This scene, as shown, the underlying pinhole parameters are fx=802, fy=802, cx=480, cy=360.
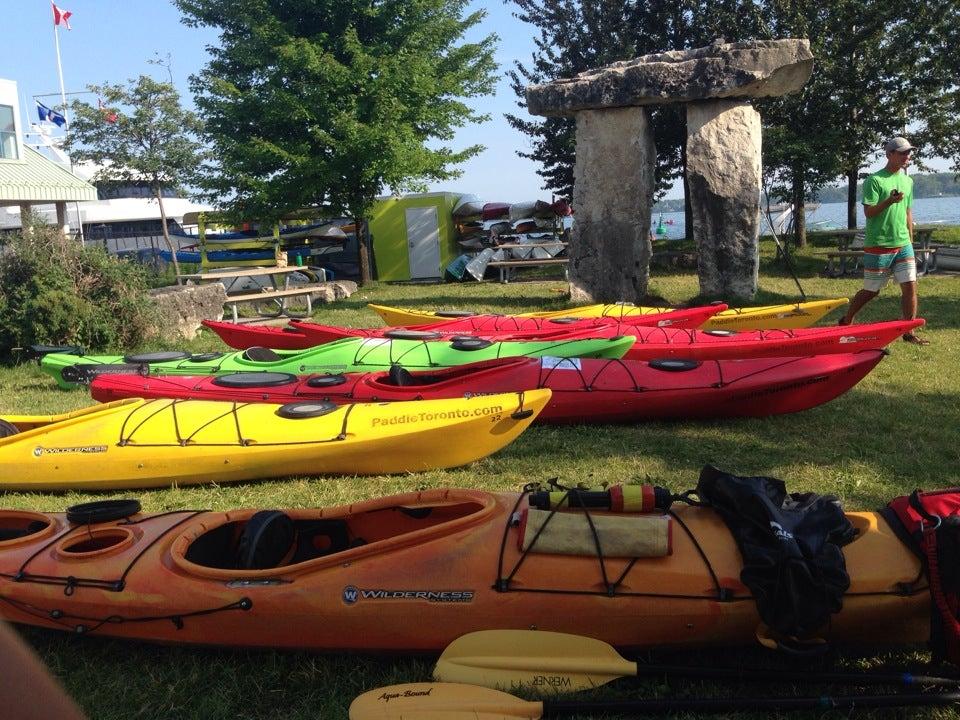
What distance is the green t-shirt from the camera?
6.63 meters

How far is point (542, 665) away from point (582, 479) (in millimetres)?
1720

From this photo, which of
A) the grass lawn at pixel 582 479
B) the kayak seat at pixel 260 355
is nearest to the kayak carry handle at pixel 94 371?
the grass lawn at pixel 582 479

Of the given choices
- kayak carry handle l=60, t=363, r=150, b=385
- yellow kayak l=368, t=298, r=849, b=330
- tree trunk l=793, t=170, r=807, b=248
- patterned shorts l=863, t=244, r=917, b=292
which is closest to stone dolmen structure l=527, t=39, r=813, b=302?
yellow kayak l=368, t=298, r=849, b=330

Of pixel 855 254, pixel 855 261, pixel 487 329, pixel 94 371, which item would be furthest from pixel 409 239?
pixel 94 371

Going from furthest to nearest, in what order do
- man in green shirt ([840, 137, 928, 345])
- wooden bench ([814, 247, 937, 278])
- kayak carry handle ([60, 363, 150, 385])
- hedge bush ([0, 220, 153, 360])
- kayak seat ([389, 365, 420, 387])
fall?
wooden bench ([814, 247, 937, 278])
hedge bush ([0, 220, 153, 360])
man in green shirt ([840, 137, 928, 345])
kayak carry handle ([60, 363, 150, 385])
kayak seat ([389, 365, 420, 387])

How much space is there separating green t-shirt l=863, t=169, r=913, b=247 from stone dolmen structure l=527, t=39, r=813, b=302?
293cm

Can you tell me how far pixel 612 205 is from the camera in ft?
32.6

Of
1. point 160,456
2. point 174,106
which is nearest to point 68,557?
point 160,456

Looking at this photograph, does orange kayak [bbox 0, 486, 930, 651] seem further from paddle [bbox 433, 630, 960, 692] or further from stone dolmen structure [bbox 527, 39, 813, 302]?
stone dolmen structure [bbox 527, 39, 813, 302]

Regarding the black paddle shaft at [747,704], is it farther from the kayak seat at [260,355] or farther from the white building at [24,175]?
the white building at [24,175]

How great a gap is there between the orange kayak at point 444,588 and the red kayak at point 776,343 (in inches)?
133

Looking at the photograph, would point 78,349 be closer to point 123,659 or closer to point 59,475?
point 59,475

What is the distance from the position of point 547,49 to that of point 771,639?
17.1 meters

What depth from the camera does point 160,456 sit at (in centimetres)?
427
